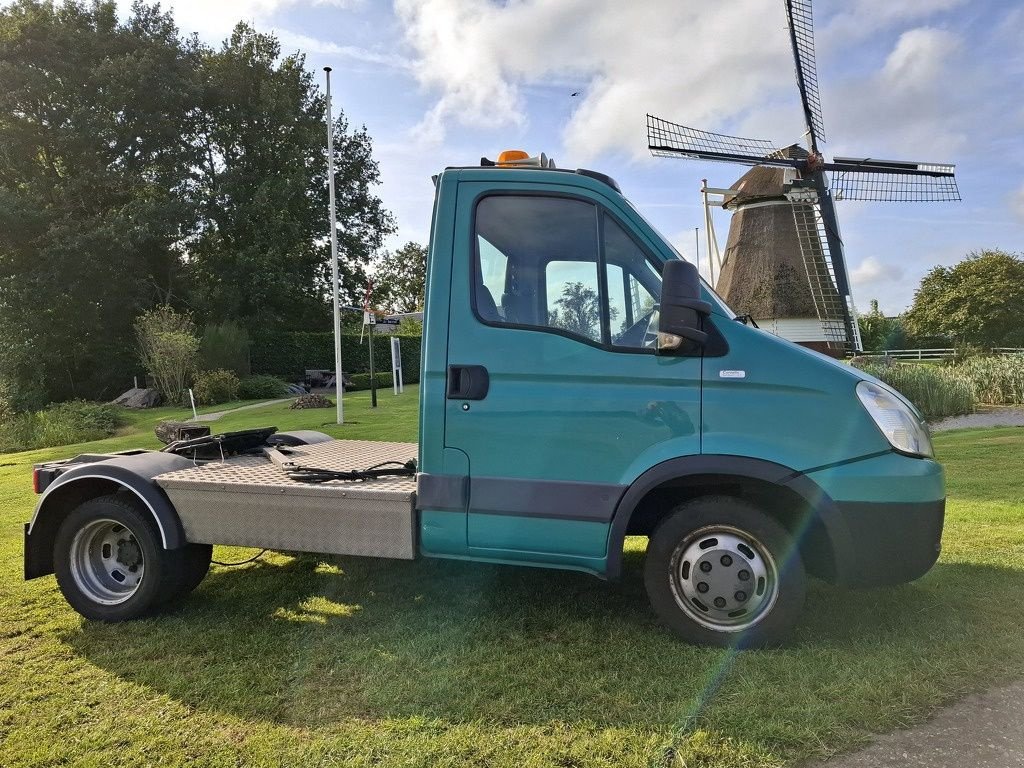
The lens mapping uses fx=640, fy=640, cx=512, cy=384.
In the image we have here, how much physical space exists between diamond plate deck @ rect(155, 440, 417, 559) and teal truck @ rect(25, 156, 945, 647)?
0.01 m

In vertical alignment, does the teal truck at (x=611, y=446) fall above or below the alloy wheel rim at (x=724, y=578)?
above

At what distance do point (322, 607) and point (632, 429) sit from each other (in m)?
2.41

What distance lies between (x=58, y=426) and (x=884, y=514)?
21.3 metres

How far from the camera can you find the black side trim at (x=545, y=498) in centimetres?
339

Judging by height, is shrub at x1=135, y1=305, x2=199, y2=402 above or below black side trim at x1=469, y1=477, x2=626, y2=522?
above

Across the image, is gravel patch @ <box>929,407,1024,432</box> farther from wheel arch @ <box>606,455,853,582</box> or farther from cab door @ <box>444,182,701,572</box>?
cab door @ <box>444,182,701,572</box>

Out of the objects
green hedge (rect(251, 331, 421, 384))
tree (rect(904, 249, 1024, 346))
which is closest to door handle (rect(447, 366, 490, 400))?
green hedge (rect(251, 331, 421, 384))

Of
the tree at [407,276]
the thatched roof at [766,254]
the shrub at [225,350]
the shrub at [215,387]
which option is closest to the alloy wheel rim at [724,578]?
the shrub at [215,387]

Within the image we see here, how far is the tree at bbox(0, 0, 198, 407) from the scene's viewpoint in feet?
87.7

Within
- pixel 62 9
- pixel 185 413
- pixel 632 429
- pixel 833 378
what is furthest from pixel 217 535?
pixel 62 9

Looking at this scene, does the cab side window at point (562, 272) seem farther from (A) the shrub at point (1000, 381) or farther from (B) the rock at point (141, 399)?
(B) the rock at point (141, 399)

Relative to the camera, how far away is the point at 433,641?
3.63 metres

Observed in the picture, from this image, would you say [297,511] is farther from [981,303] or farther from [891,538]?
[981,303]

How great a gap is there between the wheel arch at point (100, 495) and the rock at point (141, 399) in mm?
22213
